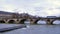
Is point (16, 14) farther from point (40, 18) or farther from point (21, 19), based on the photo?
point (40, 18)

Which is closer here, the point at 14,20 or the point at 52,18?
the point at 52,18

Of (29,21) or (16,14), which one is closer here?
(29,21)

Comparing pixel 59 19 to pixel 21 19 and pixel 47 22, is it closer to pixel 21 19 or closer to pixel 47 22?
pixel 47 22

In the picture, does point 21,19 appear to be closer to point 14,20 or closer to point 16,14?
point 14,20

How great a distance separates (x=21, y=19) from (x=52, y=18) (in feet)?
34.1

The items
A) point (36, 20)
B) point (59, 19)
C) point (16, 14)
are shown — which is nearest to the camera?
point (59, 19)

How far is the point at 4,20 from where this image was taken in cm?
6475

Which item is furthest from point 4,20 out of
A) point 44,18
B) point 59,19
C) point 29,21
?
point 59,19

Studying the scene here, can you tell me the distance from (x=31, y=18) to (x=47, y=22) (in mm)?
6298

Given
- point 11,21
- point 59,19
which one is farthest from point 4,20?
point 59,19

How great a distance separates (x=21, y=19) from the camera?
65.8 m

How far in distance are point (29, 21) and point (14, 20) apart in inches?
192

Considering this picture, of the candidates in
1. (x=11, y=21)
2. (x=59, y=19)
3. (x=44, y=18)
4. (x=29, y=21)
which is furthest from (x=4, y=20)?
(x=59, y=19)

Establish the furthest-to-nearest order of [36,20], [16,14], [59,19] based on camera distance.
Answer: [16,14], [36,20], [59,19]
